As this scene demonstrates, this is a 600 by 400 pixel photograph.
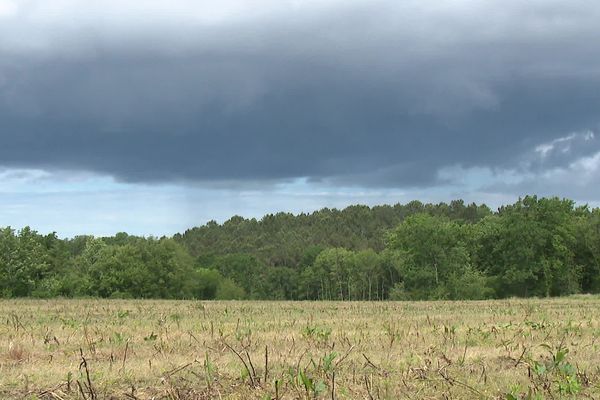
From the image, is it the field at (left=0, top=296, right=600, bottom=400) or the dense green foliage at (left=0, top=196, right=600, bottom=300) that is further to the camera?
the dense green foliage at (left=0, top=196, right=600, bottom=300)

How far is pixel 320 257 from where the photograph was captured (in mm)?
142625

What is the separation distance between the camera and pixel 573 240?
84938 millimetres

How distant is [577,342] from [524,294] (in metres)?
73.1

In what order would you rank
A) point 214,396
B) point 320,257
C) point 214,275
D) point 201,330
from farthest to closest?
point 320,257, point 214,275, point 201,330, point 214,396

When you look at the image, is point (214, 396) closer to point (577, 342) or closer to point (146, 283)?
point (577, 342)

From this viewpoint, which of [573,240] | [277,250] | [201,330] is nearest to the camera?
[201,330]

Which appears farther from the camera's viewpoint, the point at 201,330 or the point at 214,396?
the point at 201,330

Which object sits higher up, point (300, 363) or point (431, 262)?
point (431, 262)

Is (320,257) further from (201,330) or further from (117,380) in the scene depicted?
(117,380)

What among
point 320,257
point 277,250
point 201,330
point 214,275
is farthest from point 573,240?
point 277,250

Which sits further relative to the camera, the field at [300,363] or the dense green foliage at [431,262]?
the dense green foliage at [431,262]

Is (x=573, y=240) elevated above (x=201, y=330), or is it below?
above

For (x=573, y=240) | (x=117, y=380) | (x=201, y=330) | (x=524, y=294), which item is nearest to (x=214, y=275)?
(x=524, y=294)

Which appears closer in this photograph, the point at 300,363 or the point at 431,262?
the point at 300,363
